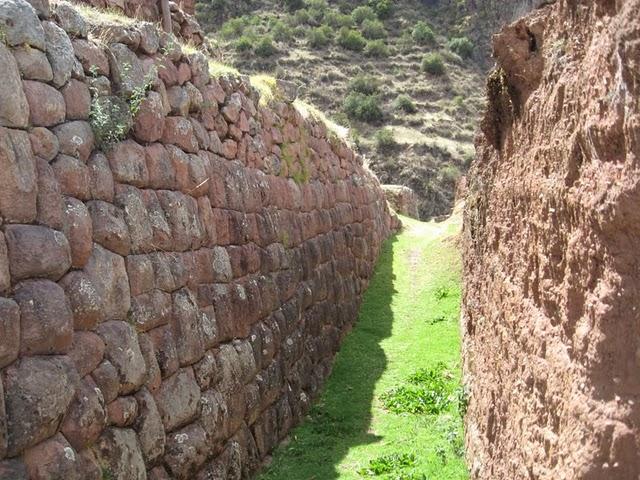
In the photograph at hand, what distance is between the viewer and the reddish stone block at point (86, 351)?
4.84 meters

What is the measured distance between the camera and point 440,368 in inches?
403

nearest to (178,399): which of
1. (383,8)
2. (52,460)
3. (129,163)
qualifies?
(52,460)

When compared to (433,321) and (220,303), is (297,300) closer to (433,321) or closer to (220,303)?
(220,303)

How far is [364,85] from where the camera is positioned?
4578cm

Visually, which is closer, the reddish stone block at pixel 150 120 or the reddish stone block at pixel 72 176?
the reddish stone block at pixel 72 176

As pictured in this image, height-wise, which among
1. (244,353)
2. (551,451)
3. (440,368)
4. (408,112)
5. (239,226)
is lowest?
(440,368)

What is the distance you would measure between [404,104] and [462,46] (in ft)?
32.3

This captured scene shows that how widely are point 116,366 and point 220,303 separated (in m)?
2.13

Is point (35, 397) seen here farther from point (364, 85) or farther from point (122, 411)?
point (364, 85)

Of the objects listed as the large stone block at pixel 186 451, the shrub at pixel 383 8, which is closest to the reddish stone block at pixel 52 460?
the large stone block at pixel 186 451

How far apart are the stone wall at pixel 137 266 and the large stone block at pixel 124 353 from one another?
0.05 feet

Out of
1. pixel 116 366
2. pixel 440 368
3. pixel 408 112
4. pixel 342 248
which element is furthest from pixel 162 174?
pixel 408 112

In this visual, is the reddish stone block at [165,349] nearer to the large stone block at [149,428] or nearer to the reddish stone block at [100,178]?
the large stone block at [149,428]

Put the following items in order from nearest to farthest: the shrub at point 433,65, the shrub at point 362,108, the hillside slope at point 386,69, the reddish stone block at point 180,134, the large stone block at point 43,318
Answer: the large stone block at point 43,318
the reddish stone block at point 180,134
the hillside slope at point 386,69
the shrub at point 362,108
the shrub at point 433,65
